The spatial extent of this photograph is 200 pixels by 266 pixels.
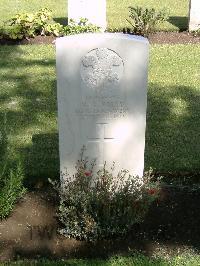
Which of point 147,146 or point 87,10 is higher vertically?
point 87,10

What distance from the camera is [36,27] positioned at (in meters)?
10.8

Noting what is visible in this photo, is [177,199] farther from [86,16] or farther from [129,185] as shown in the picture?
[86,16]

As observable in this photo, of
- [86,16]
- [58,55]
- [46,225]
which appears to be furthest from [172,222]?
[86,16]

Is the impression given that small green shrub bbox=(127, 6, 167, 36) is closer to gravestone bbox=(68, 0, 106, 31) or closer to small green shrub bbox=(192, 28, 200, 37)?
gravestone bbox=(68, 0, 106, 31)

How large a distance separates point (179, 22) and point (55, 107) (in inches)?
241

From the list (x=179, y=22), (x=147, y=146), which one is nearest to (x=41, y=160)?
(x=147, y=146)

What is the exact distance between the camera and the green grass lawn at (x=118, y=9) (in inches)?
A: 482

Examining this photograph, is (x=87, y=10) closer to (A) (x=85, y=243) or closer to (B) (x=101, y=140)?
(B) (x=101, y=140)

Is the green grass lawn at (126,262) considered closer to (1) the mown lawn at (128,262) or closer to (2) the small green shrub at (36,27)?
(1) the mown lawn at (128,262)

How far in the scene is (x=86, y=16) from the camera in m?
10.8

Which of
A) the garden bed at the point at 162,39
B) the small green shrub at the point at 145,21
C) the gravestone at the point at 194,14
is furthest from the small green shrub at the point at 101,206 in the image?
the gravestone at the point at 194,14

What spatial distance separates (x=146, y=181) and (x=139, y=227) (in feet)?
1.36

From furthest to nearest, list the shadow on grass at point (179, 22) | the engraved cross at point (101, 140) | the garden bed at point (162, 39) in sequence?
1. the shadow on grass at point (179, 22)
2. the garden bed at point (162, 39)
3. the engraved cross at point (101, 140)

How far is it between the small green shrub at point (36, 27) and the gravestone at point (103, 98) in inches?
237
